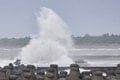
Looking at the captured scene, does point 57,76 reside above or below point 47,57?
below

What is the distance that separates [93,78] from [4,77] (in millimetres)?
2230

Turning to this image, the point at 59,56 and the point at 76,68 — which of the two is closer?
the point at 76,68

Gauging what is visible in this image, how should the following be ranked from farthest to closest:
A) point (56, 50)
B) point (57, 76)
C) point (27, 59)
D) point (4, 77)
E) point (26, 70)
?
point (56, 50), point (27, 59), point (57, 76), point (26, 70), point (4, 77)

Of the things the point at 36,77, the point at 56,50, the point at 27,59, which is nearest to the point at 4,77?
the point at 36,77

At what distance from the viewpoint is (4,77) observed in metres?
11.5

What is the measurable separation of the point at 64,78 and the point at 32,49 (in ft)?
184

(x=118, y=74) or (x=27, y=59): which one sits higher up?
(x=27, y=59)

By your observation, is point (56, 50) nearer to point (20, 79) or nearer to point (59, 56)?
point (59, 56)

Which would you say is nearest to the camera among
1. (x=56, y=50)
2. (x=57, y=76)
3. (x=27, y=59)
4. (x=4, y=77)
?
(x=4, y=77)

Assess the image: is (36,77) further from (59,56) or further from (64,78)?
(59,56)

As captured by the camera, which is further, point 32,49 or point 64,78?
point 32,49

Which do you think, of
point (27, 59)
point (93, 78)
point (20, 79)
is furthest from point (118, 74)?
point (27, 59)

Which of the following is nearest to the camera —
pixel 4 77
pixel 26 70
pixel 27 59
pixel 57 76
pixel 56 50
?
pixel 4 77

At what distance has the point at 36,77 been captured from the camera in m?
12.8
